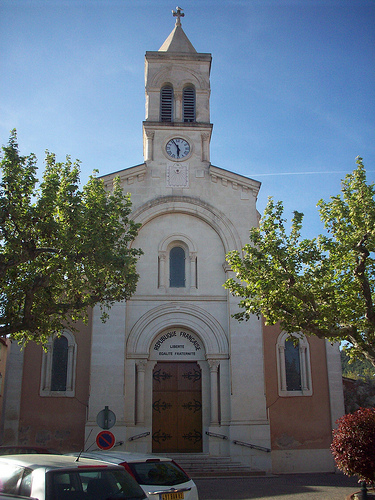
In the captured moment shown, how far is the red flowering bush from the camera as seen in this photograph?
1286 centimetres

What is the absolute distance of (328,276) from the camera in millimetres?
14055

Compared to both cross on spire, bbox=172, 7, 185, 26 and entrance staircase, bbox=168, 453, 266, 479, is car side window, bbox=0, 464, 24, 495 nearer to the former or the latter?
entrance staircase, bbox=168, 453, 266, 479

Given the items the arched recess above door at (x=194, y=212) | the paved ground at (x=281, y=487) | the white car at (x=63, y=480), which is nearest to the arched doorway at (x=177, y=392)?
the paved ground at (x=281, y=487)

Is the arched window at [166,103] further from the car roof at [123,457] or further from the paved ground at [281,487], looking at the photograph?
the car roof at [123,457]

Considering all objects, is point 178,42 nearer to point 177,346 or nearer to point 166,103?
point 166,103

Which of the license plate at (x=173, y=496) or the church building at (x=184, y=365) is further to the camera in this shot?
→ the church building at (x=184, y=365)

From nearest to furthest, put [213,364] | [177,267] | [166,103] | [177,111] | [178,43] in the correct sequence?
1. [213,364]
2. [177,267]
3. [177,111]
4. [166,103]
5. [178,43]

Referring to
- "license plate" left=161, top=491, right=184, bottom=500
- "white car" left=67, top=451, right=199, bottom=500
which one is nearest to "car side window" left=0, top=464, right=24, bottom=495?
"white car" left=67, top=451, right=199, bottom=500

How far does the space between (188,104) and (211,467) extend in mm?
15645

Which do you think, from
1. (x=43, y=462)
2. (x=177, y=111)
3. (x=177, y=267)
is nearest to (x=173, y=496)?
(x=43, y=462)

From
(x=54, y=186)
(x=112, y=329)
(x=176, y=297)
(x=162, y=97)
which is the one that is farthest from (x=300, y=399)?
(x=162, y=97)

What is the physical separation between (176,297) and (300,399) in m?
6.33

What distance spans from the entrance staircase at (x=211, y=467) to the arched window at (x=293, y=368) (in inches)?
131

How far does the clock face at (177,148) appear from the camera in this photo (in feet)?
75.6
